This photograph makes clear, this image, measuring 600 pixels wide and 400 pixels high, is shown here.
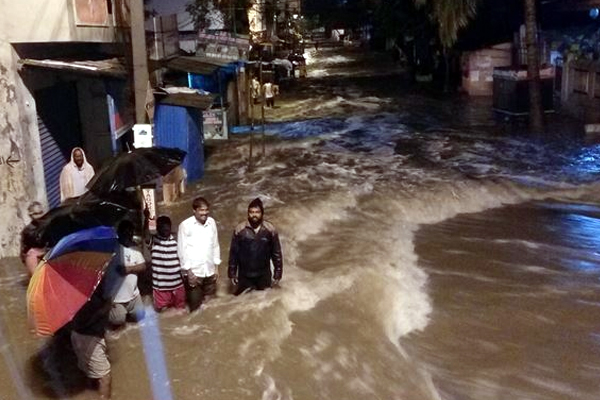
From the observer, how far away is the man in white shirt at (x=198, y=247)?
8203 mm

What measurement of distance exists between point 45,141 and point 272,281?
615cm

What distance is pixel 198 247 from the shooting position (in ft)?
27.1

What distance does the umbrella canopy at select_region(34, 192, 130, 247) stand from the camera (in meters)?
7.42

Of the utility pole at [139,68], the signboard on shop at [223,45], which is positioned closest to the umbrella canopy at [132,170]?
the utility pole at [139,68]

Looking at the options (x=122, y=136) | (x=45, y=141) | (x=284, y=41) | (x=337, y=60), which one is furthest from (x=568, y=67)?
(x=337, y=60)

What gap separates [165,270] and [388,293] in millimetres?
3643

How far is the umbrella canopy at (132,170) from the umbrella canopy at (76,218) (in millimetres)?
349

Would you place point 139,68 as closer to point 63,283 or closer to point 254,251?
point 254,251

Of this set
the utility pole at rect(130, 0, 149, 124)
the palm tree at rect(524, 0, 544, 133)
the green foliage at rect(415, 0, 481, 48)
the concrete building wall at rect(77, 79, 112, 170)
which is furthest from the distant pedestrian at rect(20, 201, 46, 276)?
the green foliage at rect(415, 0, 481, 48)

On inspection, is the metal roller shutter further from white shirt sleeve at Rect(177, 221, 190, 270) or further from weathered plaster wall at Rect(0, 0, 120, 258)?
white shirt sleeve at Rect(177, 221, 190, 270)

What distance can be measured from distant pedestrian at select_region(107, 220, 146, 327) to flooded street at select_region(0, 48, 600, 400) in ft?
1.42

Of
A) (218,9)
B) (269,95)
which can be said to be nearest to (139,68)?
(218,9)

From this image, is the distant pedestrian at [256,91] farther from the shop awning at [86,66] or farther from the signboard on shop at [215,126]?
the shop awning at [86,66]

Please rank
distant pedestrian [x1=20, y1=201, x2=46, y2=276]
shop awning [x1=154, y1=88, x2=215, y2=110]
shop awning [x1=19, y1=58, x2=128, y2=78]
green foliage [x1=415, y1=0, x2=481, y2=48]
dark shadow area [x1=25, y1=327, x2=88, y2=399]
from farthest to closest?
green foliage [x1=415, y1=0, x2=481, y2=48] → shop awning [x1=154, y1=88, x2=215, y2=110] → shop awning [x1=19, y1=58, x2=128, y2=78] → distant pedestrian [x1=20, y1=201, x2=46, y2=276] → dark shadow area [x1=25, y1=327, x2=88, y2=399]
